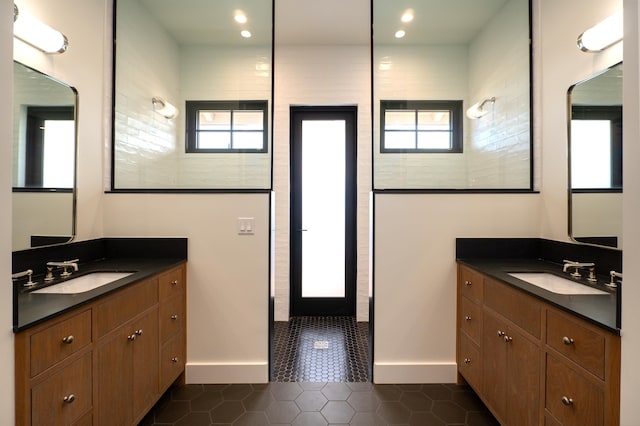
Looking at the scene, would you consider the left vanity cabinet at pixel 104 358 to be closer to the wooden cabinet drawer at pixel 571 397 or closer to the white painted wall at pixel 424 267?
the white painted wall at pixel 424 267

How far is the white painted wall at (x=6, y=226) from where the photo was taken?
101cm

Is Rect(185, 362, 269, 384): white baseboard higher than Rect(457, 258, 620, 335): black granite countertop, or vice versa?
Rect(457, 258, 620, 335): black granite countertop

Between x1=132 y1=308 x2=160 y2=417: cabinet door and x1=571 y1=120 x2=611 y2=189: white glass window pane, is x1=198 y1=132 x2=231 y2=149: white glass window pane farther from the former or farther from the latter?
x1=571 y1=120 x2=611 y2=189: white glass window pane

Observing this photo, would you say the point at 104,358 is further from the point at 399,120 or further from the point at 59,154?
the point at 399,120

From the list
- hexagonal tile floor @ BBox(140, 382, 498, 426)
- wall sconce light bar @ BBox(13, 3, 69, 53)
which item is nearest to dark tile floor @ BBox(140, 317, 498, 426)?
hexagonal tile floor @ BBox(140, 382, 498, 426)

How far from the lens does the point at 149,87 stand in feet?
8.45

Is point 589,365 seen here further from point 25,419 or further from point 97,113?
point 97,113

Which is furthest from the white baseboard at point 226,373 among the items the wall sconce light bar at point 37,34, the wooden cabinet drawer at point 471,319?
the wall sconce light bar at point 37,34

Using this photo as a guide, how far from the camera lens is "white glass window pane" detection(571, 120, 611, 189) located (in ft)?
5.61

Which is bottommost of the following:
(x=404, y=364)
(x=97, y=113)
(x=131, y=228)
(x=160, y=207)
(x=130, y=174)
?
(x=404, y=364)

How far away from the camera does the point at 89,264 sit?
2064 millimetres

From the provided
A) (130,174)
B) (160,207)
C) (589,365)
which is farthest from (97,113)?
(589,365)

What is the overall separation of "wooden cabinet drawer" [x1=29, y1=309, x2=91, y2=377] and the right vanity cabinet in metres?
1.91

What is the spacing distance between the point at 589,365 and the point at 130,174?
9.33 ft
